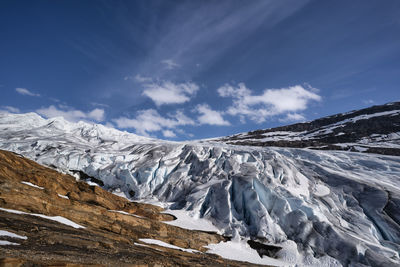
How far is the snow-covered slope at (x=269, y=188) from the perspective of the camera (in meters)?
23.5

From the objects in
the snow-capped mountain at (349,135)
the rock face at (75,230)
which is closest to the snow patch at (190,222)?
the rock face at (75,230)

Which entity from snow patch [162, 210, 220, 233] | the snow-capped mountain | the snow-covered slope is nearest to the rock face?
snow patch [162, 210, 220, 233]

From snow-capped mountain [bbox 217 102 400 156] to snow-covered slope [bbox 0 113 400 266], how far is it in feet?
56.5

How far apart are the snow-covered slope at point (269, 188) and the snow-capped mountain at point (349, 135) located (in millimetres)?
17228

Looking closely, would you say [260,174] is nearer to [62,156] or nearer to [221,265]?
[221,265]

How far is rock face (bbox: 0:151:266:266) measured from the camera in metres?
10.3

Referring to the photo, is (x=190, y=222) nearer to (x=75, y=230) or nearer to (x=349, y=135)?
(x=75, y=230)

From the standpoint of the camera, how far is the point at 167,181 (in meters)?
34.4

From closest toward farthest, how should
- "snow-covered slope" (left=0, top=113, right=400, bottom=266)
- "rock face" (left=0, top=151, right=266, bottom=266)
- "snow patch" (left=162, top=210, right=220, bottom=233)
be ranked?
"rock face" (left=0, top=151, right=266, bottom=266) < "snow-covered slope" (left=0, top=113, right=400, bottom=266) < "snow patch" (left=162, top=210, right=220, bottom=233)

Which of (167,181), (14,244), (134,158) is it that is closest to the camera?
(14,244)

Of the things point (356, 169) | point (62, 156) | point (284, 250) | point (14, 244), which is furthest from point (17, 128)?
point (356, 169)

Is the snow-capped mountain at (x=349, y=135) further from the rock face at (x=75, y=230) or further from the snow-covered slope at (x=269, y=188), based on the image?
the rock face at (x=75, y=230)

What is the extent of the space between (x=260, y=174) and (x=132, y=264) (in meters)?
22.7

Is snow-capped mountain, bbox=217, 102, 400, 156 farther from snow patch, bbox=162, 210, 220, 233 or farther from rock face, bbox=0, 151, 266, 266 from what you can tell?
rock face, bbox=0, 151, 266, 266
